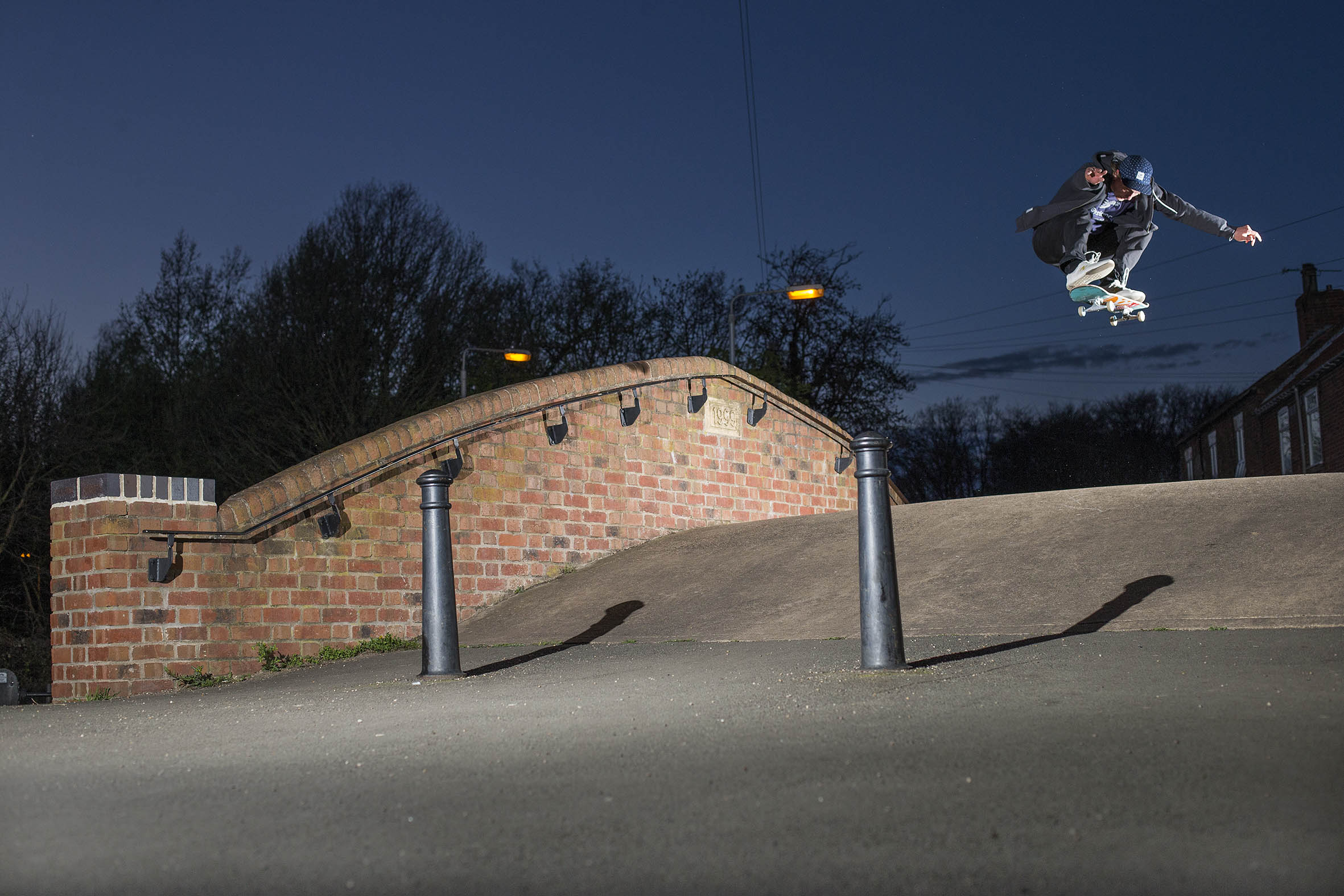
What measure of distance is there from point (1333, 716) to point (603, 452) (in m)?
10.4

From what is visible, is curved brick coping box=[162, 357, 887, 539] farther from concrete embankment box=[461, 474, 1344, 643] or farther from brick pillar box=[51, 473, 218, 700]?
concrete embankment box=[461, 474, 1344, 643]

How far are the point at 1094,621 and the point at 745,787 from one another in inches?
183

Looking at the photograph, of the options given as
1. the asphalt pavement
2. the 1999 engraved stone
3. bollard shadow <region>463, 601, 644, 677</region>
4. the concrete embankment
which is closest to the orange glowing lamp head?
the 1999 engraved stone

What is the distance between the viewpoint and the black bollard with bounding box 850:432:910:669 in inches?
225

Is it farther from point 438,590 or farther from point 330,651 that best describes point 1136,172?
point 330,651

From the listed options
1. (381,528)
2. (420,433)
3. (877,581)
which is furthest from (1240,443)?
(877,581)

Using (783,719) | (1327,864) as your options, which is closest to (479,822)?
(783,719)

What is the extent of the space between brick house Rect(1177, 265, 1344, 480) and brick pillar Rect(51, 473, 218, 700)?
77.6ft

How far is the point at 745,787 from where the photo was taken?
10.5 ft

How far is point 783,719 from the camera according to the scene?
4.41 meters

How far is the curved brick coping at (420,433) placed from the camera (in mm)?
9125

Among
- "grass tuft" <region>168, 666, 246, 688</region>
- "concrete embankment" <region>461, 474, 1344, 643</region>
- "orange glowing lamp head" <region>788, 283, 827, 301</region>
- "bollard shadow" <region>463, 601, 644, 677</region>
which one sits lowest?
"grass tuft" <region>168, 666, 246, 688</region>

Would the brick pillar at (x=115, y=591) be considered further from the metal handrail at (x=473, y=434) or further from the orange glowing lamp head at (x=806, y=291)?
the orange glowing lamp head at (x=806, y=291)

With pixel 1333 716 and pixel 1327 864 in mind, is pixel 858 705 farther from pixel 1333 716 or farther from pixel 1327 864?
pixel 1327 864
